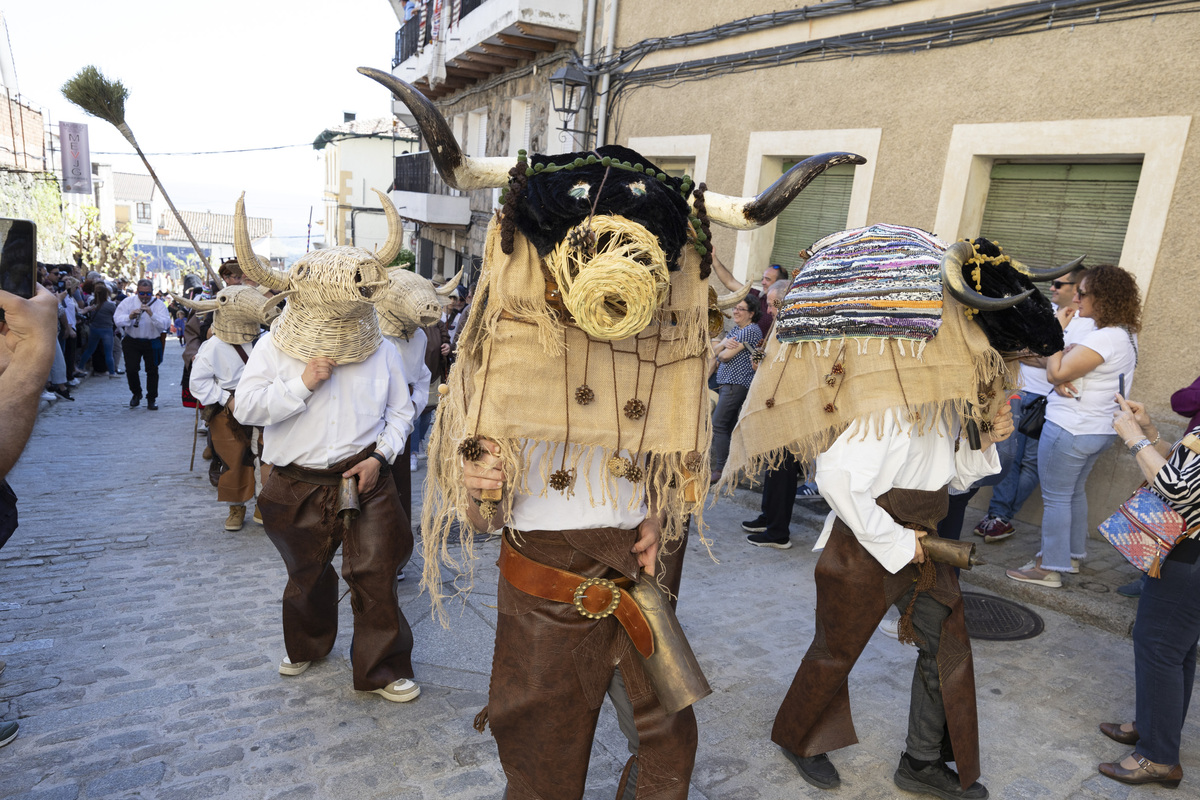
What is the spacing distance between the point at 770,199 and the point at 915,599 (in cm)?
171

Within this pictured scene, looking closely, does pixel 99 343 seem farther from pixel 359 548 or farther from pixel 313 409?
pixel 359 548

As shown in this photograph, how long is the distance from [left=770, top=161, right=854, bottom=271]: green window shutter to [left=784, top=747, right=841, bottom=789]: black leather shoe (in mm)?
5564

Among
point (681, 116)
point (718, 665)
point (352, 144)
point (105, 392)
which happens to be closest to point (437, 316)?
point (718, 665)

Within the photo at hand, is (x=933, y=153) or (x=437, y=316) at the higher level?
(x=933, y=153)

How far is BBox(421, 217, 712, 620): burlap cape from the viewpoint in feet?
6.89

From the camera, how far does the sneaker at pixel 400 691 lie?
11.5 ft

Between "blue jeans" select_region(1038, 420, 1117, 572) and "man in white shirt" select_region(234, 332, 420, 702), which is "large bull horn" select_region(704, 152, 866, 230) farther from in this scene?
"blue jeans" select_region(1038, 420, 1117, 572)

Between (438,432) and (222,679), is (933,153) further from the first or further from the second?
(222,679)

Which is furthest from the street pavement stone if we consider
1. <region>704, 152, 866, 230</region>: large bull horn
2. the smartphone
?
<region>704, 152, 866, 230</region>: large bull horn

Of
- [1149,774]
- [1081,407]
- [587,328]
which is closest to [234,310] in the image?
[587,328]

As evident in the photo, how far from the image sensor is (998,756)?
3.30 metres

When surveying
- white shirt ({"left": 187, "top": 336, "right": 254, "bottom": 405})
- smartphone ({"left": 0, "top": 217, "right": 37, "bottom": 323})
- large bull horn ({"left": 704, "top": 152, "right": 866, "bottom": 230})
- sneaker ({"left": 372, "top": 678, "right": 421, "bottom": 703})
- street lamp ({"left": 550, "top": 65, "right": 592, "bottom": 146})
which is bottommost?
sneaker ({"left": 372, "top": 678, "right": 421, "bottom": 703})

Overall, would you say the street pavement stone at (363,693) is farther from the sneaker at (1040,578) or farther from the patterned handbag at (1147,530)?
the patterned handbag at (1147,530)

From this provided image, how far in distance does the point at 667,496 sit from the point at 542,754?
86 centimetres
